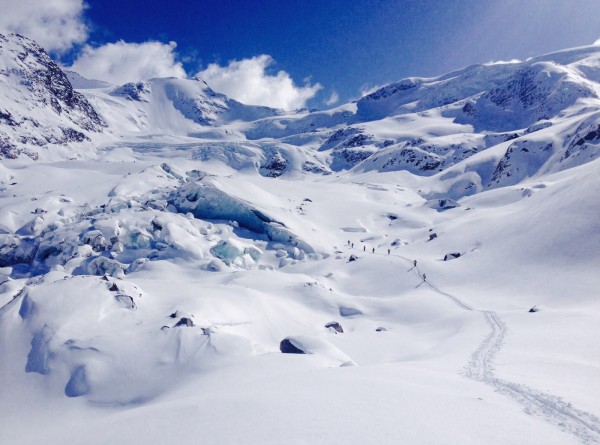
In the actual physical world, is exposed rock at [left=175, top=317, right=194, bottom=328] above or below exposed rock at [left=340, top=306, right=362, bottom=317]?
below

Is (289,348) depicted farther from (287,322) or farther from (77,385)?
(287,322)

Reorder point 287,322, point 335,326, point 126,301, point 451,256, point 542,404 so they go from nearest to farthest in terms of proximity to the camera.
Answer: point 542,404 → point 126,301 → point 287,322 → point 335,326 → point 451,256

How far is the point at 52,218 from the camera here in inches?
2480

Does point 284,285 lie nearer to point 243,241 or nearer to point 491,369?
point 243,241

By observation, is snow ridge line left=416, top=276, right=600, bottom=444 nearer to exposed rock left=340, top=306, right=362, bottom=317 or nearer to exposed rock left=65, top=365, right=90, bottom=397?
exposed rock left=65, top=365, right=90, bottom=397

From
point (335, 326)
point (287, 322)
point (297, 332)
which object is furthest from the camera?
point (335, 326)

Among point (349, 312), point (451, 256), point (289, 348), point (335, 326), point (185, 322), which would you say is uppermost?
point (451, 256)

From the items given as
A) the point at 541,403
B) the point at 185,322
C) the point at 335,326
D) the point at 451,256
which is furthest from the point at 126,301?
the point at 451,256

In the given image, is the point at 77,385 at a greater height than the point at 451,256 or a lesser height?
lesser

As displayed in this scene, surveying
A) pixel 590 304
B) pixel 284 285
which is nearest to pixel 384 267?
pixel 284 285

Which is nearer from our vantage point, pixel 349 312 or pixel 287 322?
pixel 287 322

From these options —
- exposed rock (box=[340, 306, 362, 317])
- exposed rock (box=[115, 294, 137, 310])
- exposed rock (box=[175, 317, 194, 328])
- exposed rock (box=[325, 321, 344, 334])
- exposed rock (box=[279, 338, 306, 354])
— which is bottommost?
exposed rock (box=[279, 338, 306, 354])

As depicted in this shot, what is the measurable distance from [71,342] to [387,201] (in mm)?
101519

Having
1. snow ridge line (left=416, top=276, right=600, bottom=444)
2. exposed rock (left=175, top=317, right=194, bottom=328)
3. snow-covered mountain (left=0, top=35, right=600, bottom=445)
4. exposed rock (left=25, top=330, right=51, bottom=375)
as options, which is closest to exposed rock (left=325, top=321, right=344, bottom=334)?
snow-covered mountain (left=0, top=35, right=600, bottom=445)
